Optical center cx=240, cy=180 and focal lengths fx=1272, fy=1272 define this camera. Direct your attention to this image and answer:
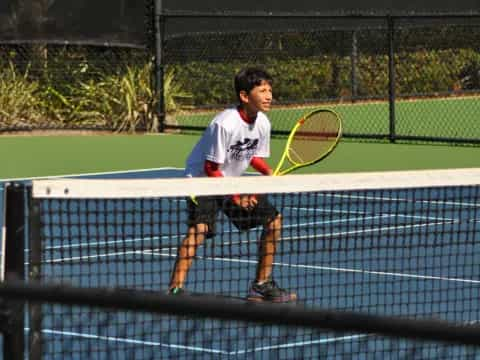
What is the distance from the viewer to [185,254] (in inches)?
251

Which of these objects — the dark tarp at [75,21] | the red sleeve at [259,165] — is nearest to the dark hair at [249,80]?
the red sleeve at [259,165]

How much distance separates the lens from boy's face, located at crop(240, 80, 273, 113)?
6.94 metres

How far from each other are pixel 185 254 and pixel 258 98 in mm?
1066

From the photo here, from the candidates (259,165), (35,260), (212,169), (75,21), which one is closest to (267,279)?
(212,169)

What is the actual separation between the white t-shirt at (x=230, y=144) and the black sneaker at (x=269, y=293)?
719 millimetres

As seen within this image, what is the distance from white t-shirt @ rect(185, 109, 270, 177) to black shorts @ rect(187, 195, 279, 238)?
325 mm

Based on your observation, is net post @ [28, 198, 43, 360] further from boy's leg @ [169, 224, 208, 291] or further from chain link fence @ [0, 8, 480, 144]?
chain link fence @ [0, 8, 480, 144]

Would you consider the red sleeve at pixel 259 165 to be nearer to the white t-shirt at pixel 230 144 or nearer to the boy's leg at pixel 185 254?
the white t-shirt at pixel 230 144

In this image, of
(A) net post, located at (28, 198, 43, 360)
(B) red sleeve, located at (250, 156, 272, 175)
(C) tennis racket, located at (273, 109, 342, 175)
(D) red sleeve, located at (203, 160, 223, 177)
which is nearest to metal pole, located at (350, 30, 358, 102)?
(C) tennis racket, located at (273, 109, 342, 175)

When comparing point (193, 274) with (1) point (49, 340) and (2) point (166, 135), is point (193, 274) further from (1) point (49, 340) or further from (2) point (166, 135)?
(2) point (166, 135)

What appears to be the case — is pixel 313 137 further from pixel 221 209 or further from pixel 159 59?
pixel 159 59

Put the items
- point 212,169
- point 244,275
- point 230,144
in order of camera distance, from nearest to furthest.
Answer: point 212,169 < point 230,144 < point 244,275

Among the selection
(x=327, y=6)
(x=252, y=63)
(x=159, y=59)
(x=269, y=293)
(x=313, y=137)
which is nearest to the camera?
(x=269, y=293)

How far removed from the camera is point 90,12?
1688 cm
